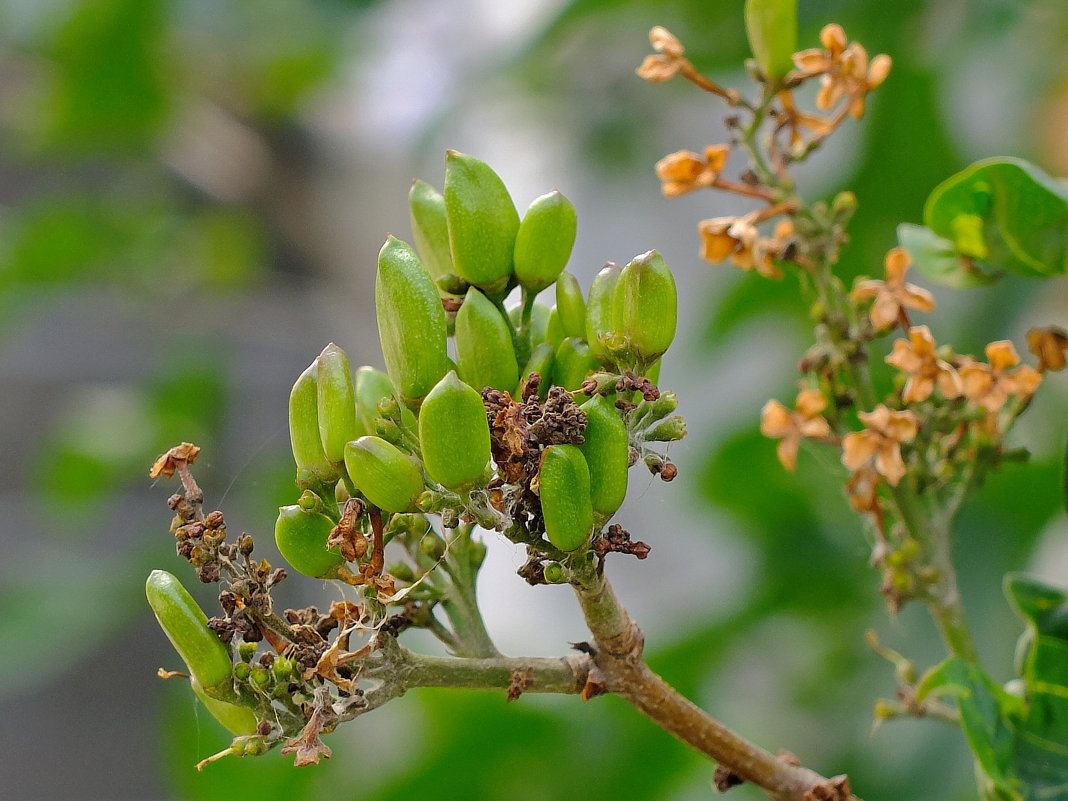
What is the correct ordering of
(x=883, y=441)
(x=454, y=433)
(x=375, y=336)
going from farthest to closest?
(x=375, y=336), (x=883, y=441), (x=454, y=433)

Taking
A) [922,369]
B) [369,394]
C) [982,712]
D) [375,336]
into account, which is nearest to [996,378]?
[922,369]

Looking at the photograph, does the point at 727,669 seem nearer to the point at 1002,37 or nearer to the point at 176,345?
the point at 1002,37

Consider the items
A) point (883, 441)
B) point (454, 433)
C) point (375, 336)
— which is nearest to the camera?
point (454, 433)

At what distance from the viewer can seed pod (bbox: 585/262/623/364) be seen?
34cm

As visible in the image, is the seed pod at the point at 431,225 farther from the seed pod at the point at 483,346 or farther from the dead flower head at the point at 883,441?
the dead flower head at the point at 883,441

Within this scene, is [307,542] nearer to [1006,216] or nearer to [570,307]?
[570,307]

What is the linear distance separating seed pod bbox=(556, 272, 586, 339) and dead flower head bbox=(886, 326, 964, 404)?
0.45 feet

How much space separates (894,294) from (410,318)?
23cm

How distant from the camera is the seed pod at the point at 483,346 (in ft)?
1.13

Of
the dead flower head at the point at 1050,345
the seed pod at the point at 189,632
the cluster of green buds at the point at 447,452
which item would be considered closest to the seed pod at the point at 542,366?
the cluster of green buds at the point at 447,452

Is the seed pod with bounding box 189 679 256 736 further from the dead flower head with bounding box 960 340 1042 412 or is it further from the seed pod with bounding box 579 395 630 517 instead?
the dead flower head with bounding box 960 340 1042 412

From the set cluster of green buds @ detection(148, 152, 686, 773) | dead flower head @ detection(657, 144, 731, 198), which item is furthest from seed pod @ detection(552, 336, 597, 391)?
dead flower head @ detection(657, 144, 731, 198)

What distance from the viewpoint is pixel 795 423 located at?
0.47m

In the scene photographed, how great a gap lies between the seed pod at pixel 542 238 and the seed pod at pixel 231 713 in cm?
16
